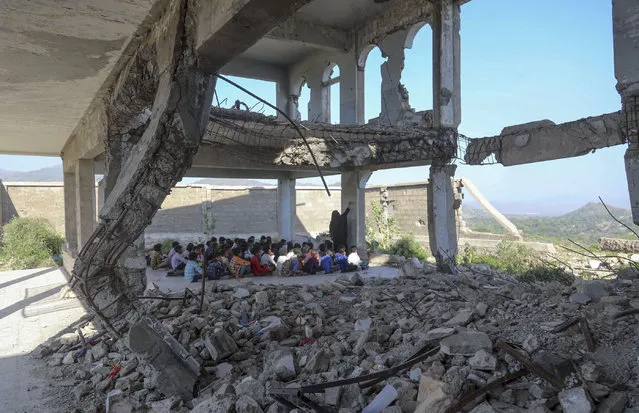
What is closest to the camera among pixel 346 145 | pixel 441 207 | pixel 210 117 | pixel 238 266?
pixel 210 117

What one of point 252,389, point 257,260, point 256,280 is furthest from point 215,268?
point 252,389

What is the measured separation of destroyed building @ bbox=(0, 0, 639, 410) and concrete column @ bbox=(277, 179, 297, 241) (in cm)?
4

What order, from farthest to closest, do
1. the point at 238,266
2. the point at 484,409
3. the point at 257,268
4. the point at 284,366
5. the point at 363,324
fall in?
the point at 257,268
the point at 238,266
the point at 363,324
the point at 284,366
the point at 484,409

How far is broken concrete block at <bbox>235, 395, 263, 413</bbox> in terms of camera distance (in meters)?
2.84

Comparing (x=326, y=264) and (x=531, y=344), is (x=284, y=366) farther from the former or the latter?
(x=326, y=264)

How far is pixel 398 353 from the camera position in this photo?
3451mm

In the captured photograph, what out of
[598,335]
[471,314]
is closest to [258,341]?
[471,314]

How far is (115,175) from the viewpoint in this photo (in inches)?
230

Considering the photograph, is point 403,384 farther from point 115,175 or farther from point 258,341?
point 115,175

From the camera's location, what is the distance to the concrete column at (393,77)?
1094cm

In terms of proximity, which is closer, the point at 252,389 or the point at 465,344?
the point at 465,344

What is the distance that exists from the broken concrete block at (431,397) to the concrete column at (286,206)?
39.0 ft

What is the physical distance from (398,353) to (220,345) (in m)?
1.75

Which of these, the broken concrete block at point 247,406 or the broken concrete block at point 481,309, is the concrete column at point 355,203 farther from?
the broken concrete block at point 247,406
